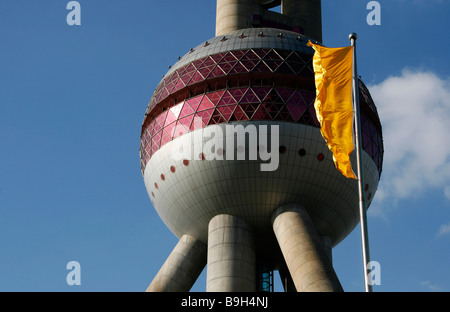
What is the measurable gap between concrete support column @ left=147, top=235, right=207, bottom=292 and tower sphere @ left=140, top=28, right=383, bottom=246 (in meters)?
0.69

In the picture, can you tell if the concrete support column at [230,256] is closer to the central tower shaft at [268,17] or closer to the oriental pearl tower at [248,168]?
the oriental pearl tower at [248,168]

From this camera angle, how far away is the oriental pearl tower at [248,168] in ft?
121

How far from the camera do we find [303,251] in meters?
35.7

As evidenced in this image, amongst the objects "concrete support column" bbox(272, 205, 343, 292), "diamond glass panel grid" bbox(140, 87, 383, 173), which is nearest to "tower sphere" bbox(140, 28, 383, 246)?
"diamond glass panel grid" bbox(140, 87, 383, 173)

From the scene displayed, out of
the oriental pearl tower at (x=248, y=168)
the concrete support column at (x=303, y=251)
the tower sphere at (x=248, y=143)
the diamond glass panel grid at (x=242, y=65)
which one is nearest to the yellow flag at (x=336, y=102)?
the concrete support column at (x=303, y=251)

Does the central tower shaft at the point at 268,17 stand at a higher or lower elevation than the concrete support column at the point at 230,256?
higher

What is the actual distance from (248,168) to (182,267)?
8.16 m

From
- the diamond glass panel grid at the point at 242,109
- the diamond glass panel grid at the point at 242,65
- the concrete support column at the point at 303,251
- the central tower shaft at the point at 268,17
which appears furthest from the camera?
the central tower shaft at the point at 268,17

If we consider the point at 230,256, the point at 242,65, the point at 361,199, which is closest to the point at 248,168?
the point at 230,256

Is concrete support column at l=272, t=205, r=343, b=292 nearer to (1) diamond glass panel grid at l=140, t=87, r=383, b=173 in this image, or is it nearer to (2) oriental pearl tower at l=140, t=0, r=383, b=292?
(2) oriental pearl tower at l=140, t=0, r=383, b=292

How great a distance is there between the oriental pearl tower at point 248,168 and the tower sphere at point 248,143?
66 millimetres

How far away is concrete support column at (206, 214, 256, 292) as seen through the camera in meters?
36.2

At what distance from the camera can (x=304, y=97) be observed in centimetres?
3838
